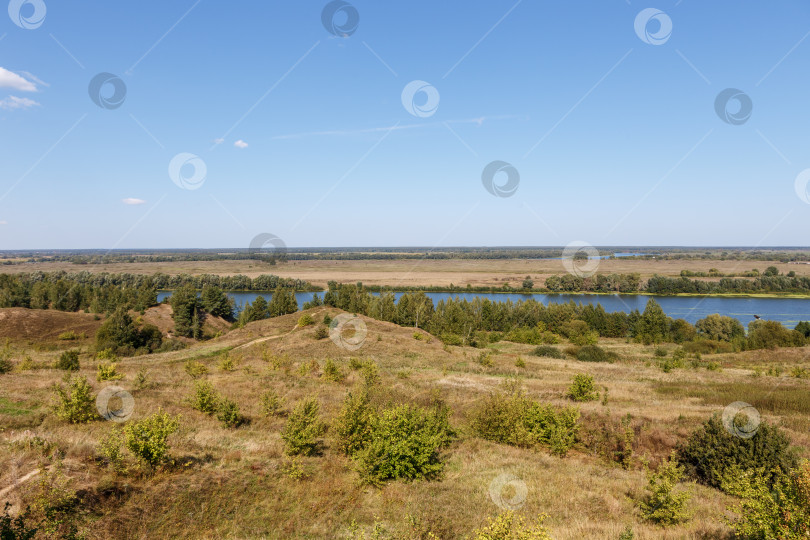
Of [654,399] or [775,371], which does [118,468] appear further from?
[775,371]

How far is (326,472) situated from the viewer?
47.8 feet

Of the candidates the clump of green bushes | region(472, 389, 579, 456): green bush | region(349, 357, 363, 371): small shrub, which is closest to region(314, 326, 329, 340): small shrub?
region(349, 357, 363, 371): small shrub

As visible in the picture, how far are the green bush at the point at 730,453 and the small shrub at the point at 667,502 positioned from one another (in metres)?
4.71

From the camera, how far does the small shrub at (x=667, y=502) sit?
10992 mm

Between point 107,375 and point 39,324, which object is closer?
point 107,375

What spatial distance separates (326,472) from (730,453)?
15511 mm

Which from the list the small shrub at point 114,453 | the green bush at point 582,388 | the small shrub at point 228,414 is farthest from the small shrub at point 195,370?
the green bush at point 582,388

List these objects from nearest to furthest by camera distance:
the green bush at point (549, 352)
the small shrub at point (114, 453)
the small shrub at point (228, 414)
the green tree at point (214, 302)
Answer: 1. the small shrub at point (114, 453)
2. the small shrub at point (228, 414)
3. the green bush at point (549, 352)
4. the green tree at point (214, 302)

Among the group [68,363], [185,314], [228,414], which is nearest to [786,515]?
[228,414]

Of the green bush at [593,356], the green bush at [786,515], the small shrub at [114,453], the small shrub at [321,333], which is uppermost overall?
the green bush at [786,515]

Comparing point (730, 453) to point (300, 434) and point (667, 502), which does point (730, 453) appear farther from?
point (300, 434)

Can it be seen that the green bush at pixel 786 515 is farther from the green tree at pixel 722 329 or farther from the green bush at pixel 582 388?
the green tree at pixel 722 329

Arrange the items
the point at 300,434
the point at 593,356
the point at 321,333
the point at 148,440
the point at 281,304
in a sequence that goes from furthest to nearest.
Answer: the point at 281,304 → the point at 593,356 → the point at 321,333 → the point at 300,434 → the point at 148,440

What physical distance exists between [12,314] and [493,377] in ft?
289
